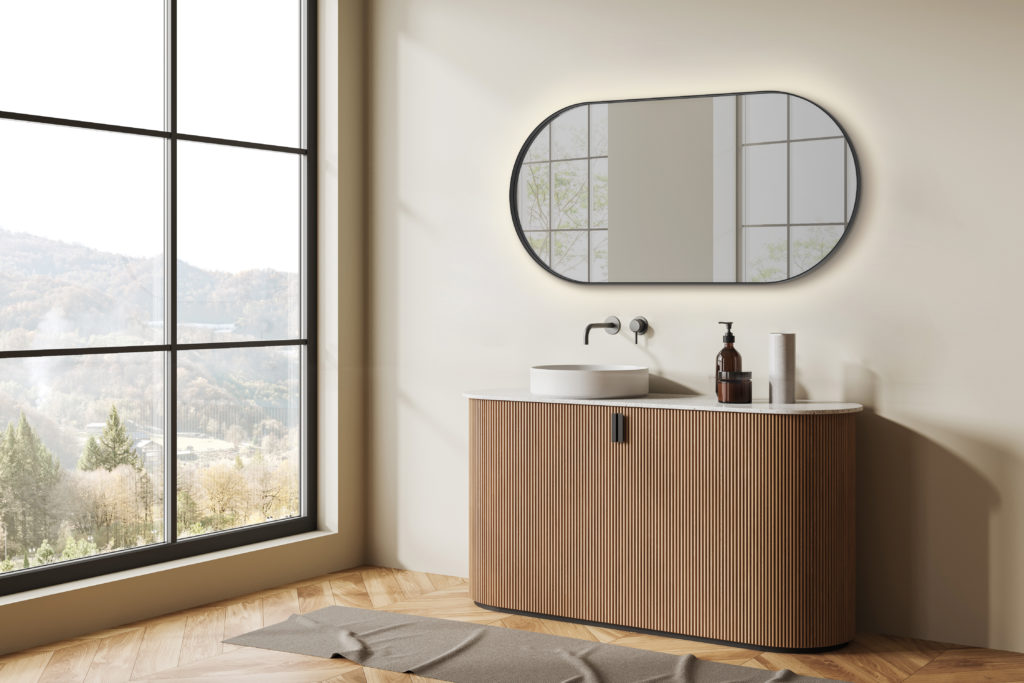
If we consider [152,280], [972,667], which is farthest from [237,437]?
[972,667]

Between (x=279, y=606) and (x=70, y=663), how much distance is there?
0.94 metres

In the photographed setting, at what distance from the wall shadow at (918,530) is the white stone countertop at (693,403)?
0.20 meters

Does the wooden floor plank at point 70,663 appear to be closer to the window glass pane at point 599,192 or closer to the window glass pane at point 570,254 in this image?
the window glass pane at point 570,254

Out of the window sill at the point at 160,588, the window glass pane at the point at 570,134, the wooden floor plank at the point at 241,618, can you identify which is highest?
the window glass pane at the point at 570,134

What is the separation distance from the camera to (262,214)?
4828 mm

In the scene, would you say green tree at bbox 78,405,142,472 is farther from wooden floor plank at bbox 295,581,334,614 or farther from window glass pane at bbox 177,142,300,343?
wooden floor plank at bbox 295,581,334,614

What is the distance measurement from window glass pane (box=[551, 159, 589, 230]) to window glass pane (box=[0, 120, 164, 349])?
1.63 metres

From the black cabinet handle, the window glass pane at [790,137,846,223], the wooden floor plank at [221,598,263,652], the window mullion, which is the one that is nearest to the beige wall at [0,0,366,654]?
the wooden floor plank at [221,598,263,652]

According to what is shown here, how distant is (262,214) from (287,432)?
100 centimetres

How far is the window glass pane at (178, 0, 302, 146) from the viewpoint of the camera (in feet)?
14.7

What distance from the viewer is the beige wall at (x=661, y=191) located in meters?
4.28

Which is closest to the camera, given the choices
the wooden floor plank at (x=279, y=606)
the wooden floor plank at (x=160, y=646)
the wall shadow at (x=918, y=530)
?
the wooden floor plank at (x=160, y=646)

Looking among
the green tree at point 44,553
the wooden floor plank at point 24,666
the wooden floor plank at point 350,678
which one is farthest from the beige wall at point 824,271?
the wooden floor plank at point 24,666

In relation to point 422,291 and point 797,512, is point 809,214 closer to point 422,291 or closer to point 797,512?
point 797,512
